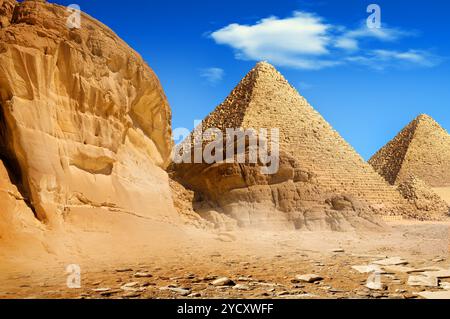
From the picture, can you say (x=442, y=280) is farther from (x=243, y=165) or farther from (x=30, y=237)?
(x=243, y=165)

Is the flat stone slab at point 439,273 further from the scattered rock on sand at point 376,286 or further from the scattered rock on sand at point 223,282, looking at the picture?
the scattered rock on sand at point 223,282

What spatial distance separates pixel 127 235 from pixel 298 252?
265cm

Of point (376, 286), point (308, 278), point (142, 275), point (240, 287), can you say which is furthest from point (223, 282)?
point (376, 286)

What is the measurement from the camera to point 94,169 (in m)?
7.43

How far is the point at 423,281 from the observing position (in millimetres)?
5367

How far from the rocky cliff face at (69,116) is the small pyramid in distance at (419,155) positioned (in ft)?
186

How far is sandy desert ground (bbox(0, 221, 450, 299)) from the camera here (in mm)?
4568

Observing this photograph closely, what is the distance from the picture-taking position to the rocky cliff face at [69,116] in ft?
20.6

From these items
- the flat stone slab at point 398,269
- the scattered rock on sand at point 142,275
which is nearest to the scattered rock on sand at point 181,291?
the scattered rock on sand at point 142,275

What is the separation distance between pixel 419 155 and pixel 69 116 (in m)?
64.1

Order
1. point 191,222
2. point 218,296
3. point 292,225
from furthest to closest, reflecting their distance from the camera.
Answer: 1. point 292,225
2. point 191,222
3. point 218,296

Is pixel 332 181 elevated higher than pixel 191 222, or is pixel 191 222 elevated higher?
pixel 332 181

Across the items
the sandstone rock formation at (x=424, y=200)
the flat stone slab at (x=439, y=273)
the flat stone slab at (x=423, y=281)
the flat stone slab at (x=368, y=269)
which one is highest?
the sandstone rock formation at (x=424, y=200)
